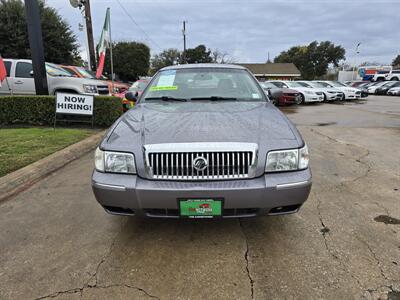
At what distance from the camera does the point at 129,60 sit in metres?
34.4

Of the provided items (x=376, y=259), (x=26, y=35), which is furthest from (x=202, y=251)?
(x=26, y=35)

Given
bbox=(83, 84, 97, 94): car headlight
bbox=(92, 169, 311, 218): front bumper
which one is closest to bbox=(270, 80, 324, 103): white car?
bbox=(83, 84, 97, 94): car headlight

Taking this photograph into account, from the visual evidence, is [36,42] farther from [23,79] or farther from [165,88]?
[165,88]

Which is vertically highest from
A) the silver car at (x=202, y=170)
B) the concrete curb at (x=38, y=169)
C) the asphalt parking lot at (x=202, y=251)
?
the silver car at (x=202, y=170)

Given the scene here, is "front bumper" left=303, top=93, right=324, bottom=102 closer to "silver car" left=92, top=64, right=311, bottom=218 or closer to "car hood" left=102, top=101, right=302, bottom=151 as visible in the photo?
"car hood" left=102, top=101, right=302, bottom=151

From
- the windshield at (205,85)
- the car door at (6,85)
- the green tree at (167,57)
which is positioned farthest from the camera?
the green tree at (167,57)

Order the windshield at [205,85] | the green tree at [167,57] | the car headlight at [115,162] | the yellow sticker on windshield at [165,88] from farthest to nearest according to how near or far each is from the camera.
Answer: the green tree at [167,57] → the yellow sticker on windshield at [165,88] → the windshield at [205,85] → the car headlight at [115,162]

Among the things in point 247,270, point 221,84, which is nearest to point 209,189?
point 247,270

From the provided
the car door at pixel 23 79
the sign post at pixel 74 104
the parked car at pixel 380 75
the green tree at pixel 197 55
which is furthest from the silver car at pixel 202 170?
the green tree at pixel 197 55

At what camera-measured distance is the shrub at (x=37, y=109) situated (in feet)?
23.9

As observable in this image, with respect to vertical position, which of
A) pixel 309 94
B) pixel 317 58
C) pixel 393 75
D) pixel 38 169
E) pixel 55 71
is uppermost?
pixel 317 58

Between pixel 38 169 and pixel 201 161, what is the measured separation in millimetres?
3309

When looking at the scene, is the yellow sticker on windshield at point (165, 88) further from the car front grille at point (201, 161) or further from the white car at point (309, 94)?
the white car at point (309, 94)

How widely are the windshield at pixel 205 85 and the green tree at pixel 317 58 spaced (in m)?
67.5
